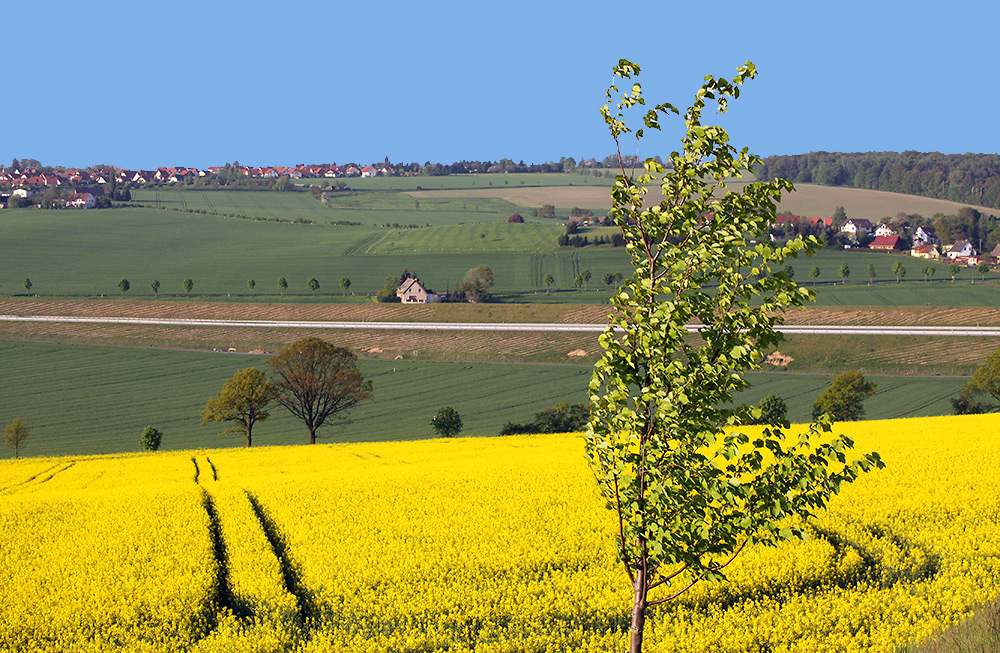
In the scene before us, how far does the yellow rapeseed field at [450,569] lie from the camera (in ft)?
48.2

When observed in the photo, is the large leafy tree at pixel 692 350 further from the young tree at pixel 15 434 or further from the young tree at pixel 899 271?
the young tree at pixel 899 271

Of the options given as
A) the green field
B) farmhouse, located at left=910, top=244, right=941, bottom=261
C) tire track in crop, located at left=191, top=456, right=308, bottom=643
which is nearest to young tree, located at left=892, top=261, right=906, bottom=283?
farmhouse, located at left=910, top=244, right=941, bottom=261

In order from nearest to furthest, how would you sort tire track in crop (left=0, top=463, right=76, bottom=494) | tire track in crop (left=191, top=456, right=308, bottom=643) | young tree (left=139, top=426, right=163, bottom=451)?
tire track in crop (left=191, top=456, right=308, bottom=643)
tire track in crop (left=0, top=463, right=76, bottom=494)
young tree (left=139, top=426, right=163, bottom=451)

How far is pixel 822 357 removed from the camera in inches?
3041

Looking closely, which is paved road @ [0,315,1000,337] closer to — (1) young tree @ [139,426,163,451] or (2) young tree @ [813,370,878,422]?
(2) young tree @ [813,370,878,422]

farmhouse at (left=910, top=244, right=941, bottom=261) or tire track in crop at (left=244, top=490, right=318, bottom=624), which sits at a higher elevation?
farmhouse at (left=910, top=244, right=941, bottom=261)

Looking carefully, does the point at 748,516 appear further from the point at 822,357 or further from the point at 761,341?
the point at 822,357

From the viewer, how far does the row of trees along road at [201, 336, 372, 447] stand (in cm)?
5697

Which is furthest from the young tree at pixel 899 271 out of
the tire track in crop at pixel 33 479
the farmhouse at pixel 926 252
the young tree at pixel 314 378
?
the tire track in crop at pixel 33 479

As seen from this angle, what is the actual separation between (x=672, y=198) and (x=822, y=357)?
240 ft

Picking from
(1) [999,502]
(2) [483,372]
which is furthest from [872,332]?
Result: (1) [999,502]

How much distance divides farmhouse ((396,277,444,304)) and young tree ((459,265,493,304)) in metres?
3.98

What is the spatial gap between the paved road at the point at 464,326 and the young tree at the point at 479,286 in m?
15.6

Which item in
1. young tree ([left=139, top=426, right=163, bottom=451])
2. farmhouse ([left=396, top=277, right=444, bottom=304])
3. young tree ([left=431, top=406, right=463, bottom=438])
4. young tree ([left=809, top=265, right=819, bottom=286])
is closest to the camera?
young tree ([left=139, top=426, right=163, bottom=451])
